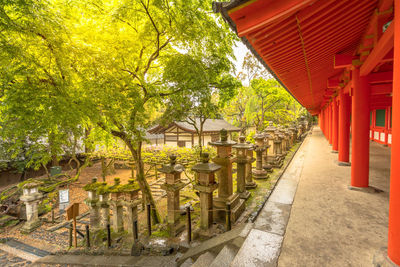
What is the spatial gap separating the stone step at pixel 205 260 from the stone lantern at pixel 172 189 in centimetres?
145

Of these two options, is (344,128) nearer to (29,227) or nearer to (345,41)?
(345,41)

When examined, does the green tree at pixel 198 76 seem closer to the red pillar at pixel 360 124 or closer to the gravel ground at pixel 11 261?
the red pillar at pixel 360 124

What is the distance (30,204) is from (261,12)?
34.0 ft

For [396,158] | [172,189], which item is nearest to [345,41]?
[396,158]

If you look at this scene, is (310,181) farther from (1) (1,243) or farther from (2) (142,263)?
(1) (1,243)

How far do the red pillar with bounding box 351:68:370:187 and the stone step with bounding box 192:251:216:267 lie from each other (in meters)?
3.63

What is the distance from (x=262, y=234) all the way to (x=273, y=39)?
8.97ft

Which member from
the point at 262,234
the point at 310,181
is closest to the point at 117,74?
the point at 262,234

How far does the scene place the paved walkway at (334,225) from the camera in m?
2.28

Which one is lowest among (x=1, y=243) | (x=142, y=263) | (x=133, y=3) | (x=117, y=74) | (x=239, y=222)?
(x=1, y=243)

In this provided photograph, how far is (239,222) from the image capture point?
3.64 meters

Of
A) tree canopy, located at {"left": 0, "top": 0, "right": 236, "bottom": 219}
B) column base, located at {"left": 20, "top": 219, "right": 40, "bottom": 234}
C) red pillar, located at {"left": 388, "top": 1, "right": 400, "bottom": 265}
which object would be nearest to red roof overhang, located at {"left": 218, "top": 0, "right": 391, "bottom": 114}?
red pillar, located at {"left": 388, "top": 1, "right": 400, "bottom": 265}

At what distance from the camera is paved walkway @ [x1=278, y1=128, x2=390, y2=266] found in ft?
7.48

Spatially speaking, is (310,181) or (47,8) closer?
(47,8)
